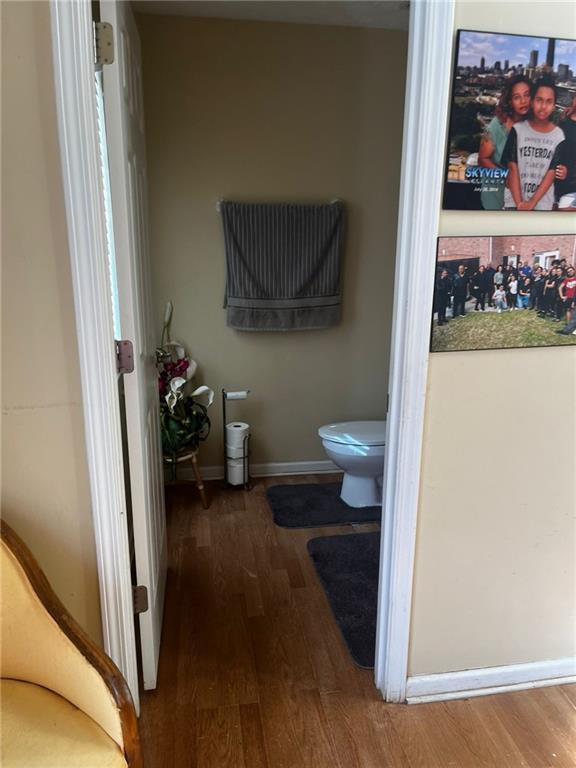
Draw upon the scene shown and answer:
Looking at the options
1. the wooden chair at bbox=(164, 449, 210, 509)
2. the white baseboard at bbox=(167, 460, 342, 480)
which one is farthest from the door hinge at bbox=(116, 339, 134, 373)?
the white baseboard at bbox=(167, 460, 342, 480)

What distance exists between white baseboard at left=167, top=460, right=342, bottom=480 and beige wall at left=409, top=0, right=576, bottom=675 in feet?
5.49

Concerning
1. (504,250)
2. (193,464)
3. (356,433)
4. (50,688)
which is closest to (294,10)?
(504,250)

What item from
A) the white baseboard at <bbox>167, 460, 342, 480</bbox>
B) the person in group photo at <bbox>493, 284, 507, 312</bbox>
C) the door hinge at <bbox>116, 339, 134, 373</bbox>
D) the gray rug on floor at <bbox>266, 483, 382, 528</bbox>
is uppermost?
the person in group photo at <bbox>493, 284, 507, 312</bbox>

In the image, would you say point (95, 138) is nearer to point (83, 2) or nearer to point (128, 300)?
point (83, 2)

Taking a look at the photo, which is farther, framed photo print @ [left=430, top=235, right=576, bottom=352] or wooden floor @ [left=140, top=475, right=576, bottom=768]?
wooden floor @ [left=140, top=475, right=576, bottom=768]

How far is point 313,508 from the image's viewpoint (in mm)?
2965

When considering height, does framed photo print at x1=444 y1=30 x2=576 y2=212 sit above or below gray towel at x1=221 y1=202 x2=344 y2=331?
above

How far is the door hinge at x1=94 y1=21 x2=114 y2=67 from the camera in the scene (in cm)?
133

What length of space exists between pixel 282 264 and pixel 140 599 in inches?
74.5

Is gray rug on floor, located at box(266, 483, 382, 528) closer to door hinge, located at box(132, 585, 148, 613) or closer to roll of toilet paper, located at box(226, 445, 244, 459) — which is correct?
roll of toilet paper, located at box(226, 445, 244, 459)

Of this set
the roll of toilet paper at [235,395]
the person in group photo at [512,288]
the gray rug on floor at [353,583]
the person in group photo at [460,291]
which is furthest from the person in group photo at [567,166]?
the roll of toilet paper at [235,395]

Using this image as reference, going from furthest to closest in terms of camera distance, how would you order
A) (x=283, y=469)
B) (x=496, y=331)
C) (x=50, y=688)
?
(x=283, y=469), (x=496, y=331), (x=50, y=688)

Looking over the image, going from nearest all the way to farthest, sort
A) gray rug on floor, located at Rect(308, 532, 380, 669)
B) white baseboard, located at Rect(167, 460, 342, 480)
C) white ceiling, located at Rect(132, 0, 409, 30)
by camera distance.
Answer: gray rug on floor, located at Rect(308, 532, 380, 669) < white ceiling, located at Rect(132, 0, 409, 30) < white baseboard, located at Rect(167, 460, 342, 480)

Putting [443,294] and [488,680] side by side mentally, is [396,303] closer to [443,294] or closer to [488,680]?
[443,294]
